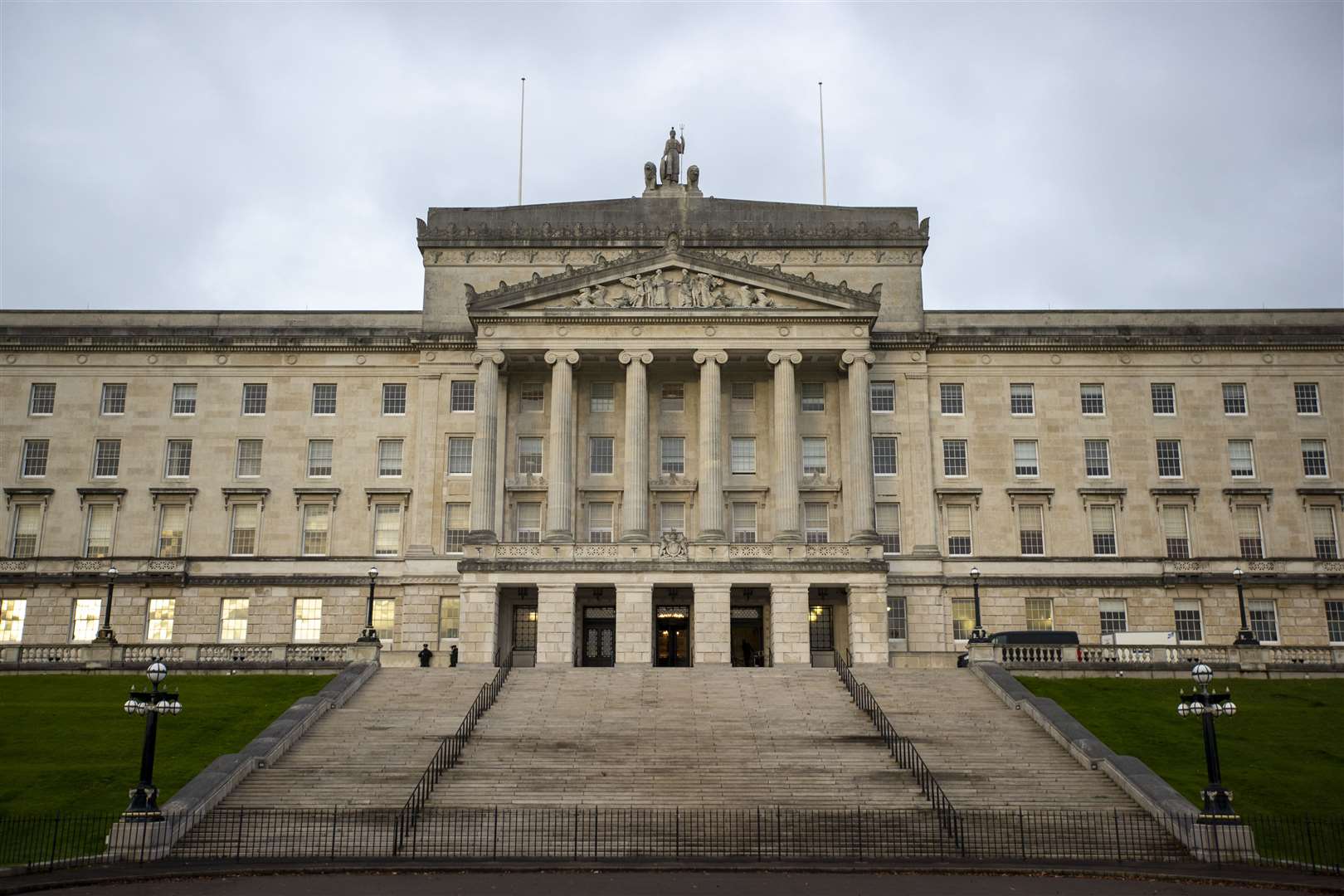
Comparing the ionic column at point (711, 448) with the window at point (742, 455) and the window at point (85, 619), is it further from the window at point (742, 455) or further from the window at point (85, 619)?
the window at point (85, 619)

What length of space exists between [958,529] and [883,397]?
756cm

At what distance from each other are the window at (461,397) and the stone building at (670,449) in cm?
37

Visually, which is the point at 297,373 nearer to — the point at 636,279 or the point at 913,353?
the point at 636,279

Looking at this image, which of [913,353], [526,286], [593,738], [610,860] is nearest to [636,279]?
[526,286]

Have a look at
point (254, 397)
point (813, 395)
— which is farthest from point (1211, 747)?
point (254, 397)

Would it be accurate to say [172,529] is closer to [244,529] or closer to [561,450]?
[244,529]

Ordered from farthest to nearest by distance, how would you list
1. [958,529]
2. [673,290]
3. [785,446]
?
[958,529], [673,290], [785,446]

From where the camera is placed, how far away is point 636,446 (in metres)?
57.1

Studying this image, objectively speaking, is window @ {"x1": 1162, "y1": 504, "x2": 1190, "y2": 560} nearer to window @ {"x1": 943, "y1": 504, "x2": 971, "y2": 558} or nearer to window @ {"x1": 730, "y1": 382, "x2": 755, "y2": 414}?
window @ {"x1": 943, "y1": 504, "x2": 971, "y2": 558}

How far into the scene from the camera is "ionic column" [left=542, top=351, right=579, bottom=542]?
5625 cm

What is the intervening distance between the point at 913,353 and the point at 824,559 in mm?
13737

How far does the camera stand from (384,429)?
2437 inches

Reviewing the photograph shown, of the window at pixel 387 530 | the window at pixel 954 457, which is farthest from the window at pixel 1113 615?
the window at pixel 387 530

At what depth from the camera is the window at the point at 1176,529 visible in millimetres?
60219
